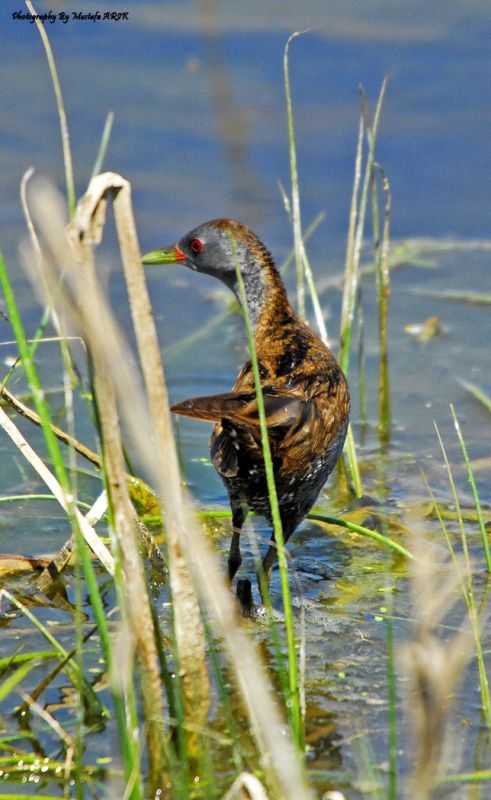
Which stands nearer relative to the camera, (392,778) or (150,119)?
(392,778)

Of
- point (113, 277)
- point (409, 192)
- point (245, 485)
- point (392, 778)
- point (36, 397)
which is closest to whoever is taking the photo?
point (392, 778)

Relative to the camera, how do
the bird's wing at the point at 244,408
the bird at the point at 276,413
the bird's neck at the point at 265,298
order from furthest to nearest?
the bird's neck at the point at 265,298 < the bird at the point at 276,413 < the bird's wing at the point at 244,408

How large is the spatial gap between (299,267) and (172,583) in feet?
7.44

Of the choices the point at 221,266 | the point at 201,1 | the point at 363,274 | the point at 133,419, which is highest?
the point at 201,1

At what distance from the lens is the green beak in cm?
504

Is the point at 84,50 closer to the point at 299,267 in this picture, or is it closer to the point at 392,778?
the point at 299,267

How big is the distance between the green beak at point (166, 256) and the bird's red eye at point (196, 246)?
108mm

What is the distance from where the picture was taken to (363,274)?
7.02m

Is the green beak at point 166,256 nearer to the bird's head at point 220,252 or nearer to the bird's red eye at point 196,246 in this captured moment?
the bird's head at point 220,252

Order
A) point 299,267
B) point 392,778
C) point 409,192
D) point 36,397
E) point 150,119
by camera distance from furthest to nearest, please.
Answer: point 150,119 → point 409,192 → point 299,267 → point 36,397 → point 392,778

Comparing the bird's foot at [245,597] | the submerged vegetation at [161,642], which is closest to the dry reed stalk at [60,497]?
the submerged vegetation at [161,642]

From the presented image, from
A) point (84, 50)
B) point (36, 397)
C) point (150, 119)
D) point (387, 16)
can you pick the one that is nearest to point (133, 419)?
point (36, 397)

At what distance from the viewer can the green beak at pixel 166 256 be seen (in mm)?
5043

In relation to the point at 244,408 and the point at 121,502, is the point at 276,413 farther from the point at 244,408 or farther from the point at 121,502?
the point at 121,502
